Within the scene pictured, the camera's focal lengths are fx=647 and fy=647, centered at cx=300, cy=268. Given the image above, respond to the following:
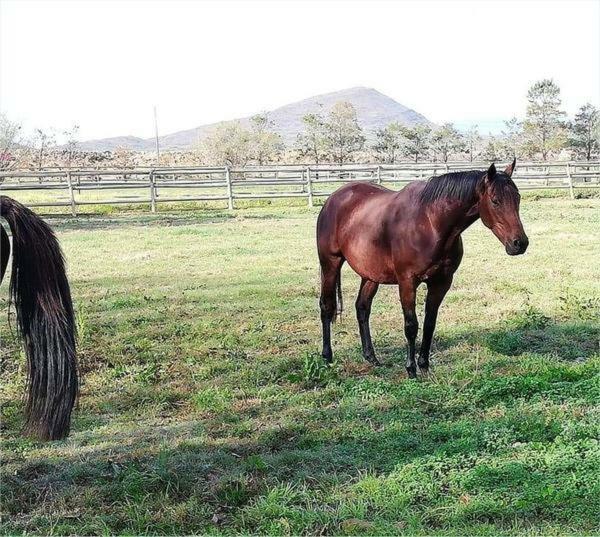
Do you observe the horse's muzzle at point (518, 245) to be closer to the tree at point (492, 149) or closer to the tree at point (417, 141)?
the tree at point (492, 149)

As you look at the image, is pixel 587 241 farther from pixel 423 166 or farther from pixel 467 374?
pixel 423 166

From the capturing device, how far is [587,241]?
1260 cm

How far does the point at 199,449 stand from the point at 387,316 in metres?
3.97

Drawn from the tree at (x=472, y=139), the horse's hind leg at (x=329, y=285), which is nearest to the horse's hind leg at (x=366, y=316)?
the horse's hind leg at (x=329, y=285)

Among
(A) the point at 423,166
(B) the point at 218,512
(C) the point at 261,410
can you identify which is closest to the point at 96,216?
(A) the point at 423,166

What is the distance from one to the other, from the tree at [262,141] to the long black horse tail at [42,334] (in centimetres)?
4904

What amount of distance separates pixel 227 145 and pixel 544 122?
2370 centimetres

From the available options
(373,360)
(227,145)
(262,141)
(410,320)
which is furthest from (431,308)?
(262,141)

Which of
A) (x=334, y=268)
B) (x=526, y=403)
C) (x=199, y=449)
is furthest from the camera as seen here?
(x=334, y=268)

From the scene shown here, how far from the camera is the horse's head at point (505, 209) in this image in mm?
5027

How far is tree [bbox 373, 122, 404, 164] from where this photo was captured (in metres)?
54.6

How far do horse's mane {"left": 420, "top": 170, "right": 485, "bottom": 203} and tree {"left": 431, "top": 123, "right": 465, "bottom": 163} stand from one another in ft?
170

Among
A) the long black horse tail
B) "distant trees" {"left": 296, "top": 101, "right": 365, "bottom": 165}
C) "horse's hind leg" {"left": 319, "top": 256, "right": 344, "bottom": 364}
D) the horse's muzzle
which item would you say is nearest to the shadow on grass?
the long black horse tail

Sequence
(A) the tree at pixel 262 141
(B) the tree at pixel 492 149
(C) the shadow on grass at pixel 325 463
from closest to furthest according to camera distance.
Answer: (C) the shadow on grass at pixel 325 463, (B) the tree at pixel 492 149, (A) the tree at pixel 262 141
